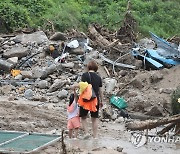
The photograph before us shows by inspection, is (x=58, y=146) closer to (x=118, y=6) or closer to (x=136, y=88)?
(x=136, y=88)

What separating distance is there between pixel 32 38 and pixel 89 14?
9.16m

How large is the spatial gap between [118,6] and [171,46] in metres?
12.5

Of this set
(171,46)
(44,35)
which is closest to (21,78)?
(44,35)

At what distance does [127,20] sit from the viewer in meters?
17.6

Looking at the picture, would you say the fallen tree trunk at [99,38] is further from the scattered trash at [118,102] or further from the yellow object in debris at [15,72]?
the scattered trash at [118,102]

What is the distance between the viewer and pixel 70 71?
14.6 metres

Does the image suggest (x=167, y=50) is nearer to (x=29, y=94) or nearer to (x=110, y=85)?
(x=110, y=85)

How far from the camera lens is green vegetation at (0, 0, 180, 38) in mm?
21047

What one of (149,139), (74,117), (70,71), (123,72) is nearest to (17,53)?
(70,71)

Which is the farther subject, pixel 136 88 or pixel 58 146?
pixel 136 88

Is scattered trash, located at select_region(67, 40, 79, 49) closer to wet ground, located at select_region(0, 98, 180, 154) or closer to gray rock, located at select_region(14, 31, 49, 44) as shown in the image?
gray rock, located at select_region(14, 31, 49, 44)

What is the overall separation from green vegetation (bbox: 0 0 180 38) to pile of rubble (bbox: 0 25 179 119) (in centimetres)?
335

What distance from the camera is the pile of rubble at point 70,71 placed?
12.3 m

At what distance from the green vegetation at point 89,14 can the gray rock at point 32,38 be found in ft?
9.85
